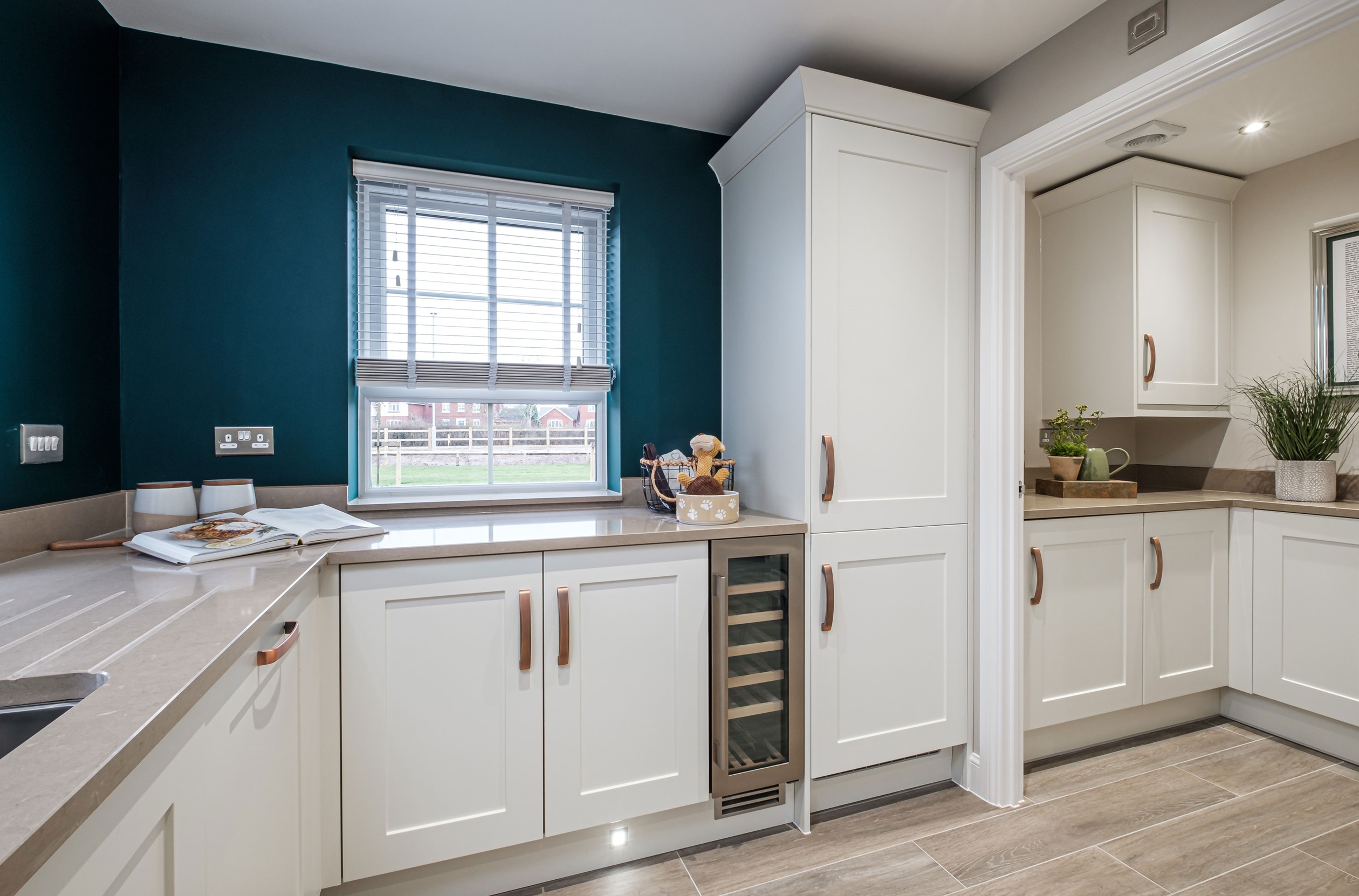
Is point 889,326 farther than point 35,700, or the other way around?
point 889,326

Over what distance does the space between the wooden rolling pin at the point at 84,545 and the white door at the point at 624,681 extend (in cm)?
110

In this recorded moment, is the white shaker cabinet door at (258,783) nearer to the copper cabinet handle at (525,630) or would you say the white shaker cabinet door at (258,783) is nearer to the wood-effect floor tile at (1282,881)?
the copper cabinet handle at (525,630)

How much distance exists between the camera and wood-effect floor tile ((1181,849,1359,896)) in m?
1.66

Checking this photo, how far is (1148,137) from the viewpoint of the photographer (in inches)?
95.3

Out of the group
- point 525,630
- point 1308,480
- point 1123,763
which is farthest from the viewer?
point 1308,480

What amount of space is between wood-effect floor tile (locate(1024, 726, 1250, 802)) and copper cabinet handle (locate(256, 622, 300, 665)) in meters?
2.30

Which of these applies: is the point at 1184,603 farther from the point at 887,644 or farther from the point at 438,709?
the point at 438,709

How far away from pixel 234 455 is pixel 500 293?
1.05 m

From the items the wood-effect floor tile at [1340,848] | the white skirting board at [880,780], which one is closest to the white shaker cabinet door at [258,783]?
the white skirting board at [880,780]

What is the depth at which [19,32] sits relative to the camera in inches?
59.4

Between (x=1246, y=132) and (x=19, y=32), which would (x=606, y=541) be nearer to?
(x=19, y=32)

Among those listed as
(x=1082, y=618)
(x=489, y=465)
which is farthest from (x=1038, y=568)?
(x=489, y=465)

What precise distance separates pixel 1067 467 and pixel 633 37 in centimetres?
242

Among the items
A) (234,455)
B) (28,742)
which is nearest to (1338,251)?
(28,742)
